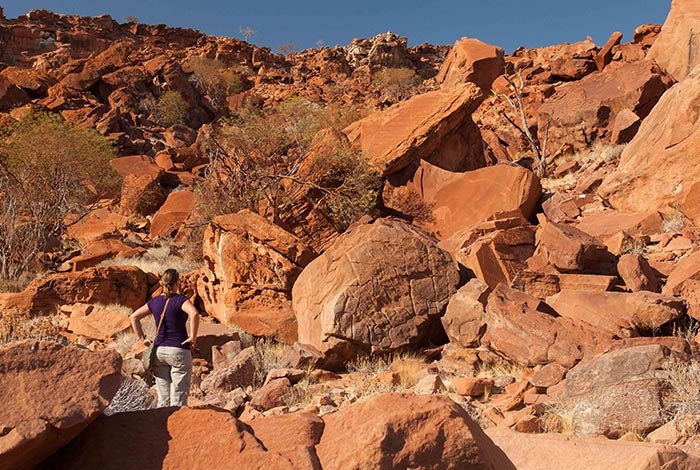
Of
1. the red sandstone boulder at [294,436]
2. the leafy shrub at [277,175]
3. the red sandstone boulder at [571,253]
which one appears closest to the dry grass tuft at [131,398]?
the red sandstone boulder at [294,436]

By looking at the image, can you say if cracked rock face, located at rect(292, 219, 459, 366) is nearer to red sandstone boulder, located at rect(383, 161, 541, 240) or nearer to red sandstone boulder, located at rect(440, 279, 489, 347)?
red sandstone boulder, located at rect(440, 279, 489, 347)

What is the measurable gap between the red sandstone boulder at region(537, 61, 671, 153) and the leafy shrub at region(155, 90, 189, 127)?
23.3 meters

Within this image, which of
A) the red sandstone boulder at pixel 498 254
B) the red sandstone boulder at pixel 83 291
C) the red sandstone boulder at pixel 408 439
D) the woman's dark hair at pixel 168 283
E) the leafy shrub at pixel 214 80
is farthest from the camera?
the leafy shrub at pixel 214 80

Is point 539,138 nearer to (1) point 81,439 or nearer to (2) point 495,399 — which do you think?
(2) point 495,399

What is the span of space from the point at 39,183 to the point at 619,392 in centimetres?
1705

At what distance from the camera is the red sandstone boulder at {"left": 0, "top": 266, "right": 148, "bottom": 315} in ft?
36.0

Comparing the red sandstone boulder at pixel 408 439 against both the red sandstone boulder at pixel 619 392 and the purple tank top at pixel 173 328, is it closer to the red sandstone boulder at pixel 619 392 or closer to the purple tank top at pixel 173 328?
the red sandstone boulder at pixel 619 392

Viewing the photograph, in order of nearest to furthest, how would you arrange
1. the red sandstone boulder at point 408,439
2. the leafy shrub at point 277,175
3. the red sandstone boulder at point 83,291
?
the red sandstone boulder at point 408,439 → the red sandstone boulder at point 83,291 → the leafy shrub at point 277,175

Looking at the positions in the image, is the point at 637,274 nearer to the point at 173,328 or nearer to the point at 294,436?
the point at 173,328

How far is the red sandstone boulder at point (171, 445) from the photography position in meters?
2.92

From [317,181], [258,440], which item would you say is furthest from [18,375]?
[317,181]

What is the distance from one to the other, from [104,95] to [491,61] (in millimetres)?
23797

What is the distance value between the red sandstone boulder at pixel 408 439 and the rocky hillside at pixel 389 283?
0.01m

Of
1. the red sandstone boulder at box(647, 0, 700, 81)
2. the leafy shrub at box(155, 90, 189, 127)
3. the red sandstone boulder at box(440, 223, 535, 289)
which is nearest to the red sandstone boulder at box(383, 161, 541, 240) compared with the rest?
the red sandstone boulder at box(440, 223, 535, 289)
